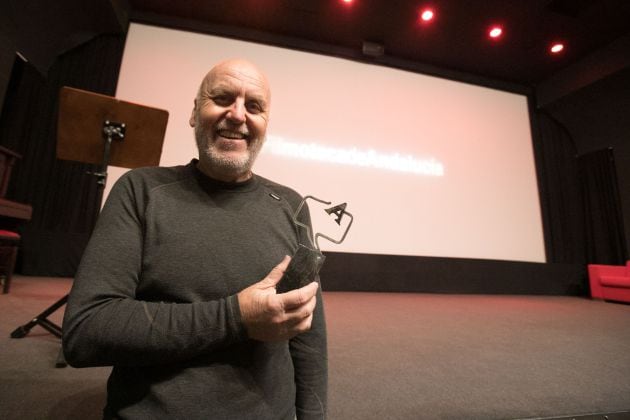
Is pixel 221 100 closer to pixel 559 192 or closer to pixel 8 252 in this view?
pixel 8 252

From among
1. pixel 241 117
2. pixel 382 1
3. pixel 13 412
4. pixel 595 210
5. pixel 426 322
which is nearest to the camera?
pixel 241 117

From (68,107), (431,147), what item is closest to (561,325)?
(431,147)

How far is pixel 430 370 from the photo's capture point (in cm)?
139

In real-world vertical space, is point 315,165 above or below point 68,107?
above

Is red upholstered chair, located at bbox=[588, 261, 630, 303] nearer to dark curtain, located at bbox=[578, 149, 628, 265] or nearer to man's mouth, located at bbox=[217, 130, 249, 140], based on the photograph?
dark curtain, located at bbox=[578, 149, 628, 265]

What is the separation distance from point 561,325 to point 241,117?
10.1 feet

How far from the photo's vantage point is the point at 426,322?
2369mm

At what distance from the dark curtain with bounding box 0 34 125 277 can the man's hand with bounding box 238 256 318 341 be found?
374cm

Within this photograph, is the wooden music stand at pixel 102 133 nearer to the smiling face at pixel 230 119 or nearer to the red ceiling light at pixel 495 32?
the smiling face at pixel 230 119

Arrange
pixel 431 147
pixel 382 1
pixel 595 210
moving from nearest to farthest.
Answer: pixel 382 1
pixel 431 147
pixel 595 210

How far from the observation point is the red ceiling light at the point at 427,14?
3890mm

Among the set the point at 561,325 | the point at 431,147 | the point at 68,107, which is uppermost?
the point at 431,147

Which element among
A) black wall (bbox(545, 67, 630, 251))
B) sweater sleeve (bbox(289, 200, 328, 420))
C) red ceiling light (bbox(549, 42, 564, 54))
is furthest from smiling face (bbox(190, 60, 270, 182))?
black wall (bbox(545, 67, 630, 251))

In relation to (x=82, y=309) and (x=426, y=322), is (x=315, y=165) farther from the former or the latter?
(x=82, y=309)
